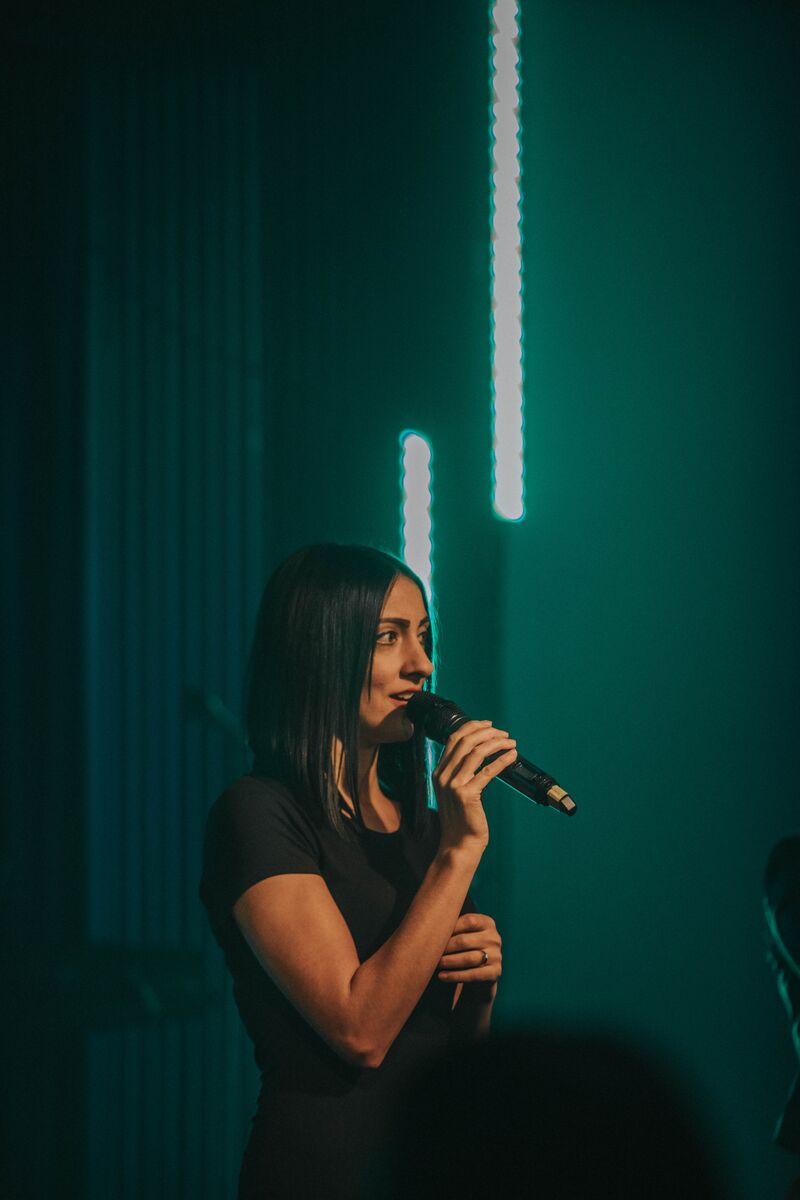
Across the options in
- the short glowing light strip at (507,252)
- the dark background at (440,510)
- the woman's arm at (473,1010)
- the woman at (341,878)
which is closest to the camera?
the woman at (341,878)

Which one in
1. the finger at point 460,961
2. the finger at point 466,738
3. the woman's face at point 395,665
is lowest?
the finger at point 460,961

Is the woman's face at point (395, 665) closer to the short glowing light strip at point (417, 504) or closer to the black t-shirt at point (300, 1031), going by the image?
the black t-shirt at point (300, 1031)

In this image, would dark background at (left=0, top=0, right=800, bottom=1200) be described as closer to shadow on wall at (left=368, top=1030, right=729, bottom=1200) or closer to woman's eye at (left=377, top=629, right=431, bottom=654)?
shadow on wall at (left=368, top=1030, right=729, bottom=1200)

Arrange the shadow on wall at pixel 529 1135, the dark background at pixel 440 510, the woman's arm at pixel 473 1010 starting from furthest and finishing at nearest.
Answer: the dark background at pixel 440 510
the woman's arm at pixel 473 1010
the shadow on wall at pixel 529 1135

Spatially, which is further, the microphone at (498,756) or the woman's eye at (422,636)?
the woman's eye at (422,636)

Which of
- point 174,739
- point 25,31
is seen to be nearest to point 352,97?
point 25,31

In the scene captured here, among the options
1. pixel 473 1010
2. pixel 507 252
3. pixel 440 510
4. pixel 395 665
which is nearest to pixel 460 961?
pixel 473 1010

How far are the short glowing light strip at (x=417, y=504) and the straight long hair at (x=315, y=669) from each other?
1.25 metres

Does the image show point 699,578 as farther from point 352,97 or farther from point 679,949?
point 352,97

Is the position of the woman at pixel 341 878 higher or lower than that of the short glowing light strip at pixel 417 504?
lower

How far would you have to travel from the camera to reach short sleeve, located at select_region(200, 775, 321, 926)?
1123 millimetres

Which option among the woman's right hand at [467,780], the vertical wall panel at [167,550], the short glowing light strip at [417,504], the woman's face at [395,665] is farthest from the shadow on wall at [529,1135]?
the short glowing light strip at [417,504]

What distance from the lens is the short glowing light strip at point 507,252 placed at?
2602mm

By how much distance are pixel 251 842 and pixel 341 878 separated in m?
0.15
